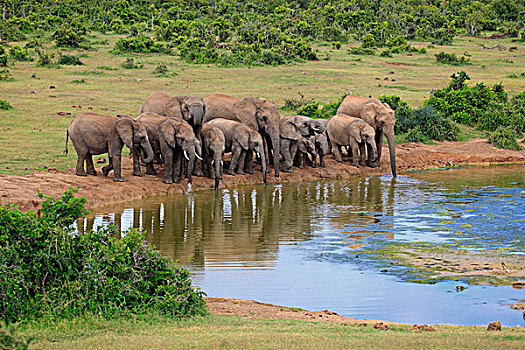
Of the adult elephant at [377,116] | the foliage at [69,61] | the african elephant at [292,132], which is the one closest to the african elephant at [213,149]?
the african elephant at [292,132]

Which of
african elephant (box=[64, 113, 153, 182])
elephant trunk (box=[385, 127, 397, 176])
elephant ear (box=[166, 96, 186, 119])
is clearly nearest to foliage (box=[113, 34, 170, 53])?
elephant ear (box=[166, 96, 186, 119])

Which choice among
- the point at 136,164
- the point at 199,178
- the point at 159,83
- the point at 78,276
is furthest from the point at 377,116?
the point at 78,276

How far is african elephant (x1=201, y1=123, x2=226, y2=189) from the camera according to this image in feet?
53.9

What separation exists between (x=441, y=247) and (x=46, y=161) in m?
9.43

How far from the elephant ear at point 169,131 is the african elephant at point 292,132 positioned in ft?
11.0

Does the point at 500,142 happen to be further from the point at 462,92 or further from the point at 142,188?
the point at 142,188

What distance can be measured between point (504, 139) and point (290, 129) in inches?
320

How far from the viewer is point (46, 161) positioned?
16422 millimetres

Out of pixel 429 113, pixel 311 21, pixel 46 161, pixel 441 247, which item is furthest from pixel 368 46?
pixel 441 247

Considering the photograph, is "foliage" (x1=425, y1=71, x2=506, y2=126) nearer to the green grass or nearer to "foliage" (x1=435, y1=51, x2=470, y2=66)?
"foliage" (x1=435, y1=51, x2=470, y2=66)

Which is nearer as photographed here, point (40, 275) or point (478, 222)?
point (40, 275)

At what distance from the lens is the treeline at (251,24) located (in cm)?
4022

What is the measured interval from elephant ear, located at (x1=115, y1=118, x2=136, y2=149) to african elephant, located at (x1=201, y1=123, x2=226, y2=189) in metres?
2.02

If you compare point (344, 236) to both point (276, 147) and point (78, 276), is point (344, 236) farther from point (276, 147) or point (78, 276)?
point (276, 147)
